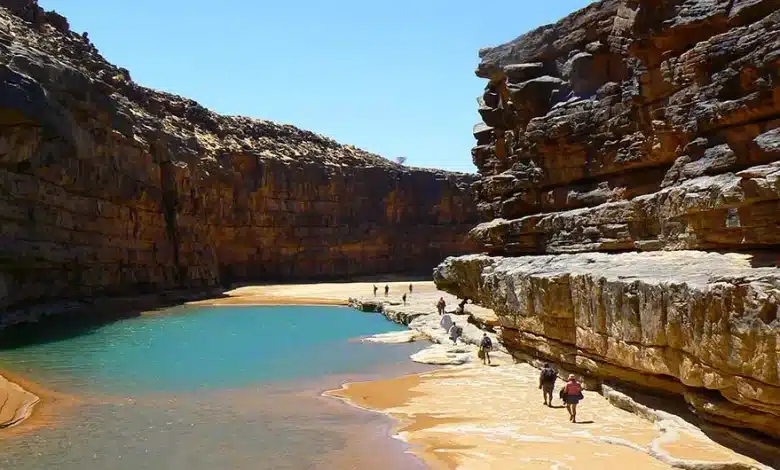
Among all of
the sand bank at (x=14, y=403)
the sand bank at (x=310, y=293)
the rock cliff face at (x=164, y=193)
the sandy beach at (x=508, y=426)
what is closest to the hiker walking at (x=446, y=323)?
the sandy beach at (x=508, y=426)

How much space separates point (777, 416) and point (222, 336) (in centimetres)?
2432

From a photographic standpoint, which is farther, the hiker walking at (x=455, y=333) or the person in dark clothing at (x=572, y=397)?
the hiker walking at (x=455, y=333)

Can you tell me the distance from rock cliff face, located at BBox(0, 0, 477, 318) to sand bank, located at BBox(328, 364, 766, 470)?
22026mm

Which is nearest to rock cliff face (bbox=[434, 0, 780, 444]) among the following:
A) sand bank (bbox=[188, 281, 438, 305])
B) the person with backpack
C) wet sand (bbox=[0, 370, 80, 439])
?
the person with backpack

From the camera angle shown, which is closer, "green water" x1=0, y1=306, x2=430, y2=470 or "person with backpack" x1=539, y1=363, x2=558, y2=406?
"green water" x1=0, y1=306, x2=430, y2=470

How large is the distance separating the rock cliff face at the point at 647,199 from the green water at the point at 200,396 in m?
4.99

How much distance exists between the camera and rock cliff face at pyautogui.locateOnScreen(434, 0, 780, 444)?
404 inches

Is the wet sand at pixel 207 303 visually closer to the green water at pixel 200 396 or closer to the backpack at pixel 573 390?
the green water at pixel 200 396

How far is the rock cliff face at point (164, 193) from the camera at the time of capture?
31828 mm

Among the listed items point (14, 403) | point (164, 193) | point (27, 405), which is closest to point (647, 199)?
point (27, 405)

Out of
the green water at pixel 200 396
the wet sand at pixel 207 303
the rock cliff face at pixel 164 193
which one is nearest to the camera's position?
the green water at pixel 200 396

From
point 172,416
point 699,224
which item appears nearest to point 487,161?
point 699,224

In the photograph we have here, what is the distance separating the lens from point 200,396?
17.1m

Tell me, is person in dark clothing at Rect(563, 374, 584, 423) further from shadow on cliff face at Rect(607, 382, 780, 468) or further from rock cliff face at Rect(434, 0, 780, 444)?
shadow on cliff face at Rect(607, 382, 780, 468)
